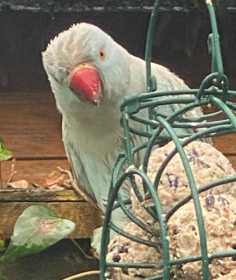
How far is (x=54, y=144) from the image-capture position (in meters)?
3.35

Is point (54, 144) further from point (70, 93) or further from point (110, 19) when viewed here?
point (70, 93)

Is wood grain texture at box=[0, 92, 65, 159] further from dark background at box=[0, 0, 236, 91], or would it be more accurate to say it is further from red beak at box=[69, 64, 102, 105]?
red beak at box=[69, 64, 102, 105]

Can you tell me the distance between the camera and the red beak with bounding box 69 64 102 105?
7.78 feet

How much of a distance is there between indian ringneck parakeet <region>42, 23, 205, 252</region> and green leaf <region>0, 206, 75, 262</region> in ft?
0.44

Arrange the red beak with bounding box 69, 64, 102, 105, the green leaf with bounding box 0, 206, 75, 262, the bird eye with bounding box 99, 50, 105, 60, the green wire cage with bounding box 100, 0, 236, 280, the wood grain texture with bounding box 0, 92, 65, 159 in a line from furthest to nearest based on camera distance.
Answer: the wood grain texture with bounding box 0, 92, 65, 159, the green leaf with bounding box 0, 206, 75, 262, the bird eye with bounding box 99, 50, 105, 60, the red beak with bounding box 69, 64, 102, 105, the green wire cage with bounding box 100, 0, 236, 280

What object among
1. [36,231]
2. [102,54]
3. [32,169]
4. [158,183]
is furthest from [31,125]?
[158,183]

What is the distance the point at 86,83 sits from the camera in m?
2.38

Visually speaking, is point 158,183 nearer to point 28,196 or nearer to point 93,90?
point 93,90

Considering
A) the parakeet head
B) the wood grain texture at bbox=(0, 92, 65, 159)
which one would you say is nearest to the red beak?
the parakeet head

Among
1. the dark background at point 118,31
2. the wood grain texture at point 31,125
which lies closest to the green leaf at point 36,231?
the wood grain texture at point 31,125

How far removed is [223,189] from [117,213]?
1.04 m

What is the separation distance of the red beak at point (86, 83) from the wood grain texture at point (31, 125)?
84 cm

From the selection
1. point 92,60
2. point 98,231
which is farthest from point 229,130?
point 98,231

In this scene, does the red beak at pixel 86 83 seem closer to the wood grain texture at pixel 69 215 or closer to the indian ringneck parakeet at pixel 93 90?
the indian ringneck parakeet at pixel 93 90
